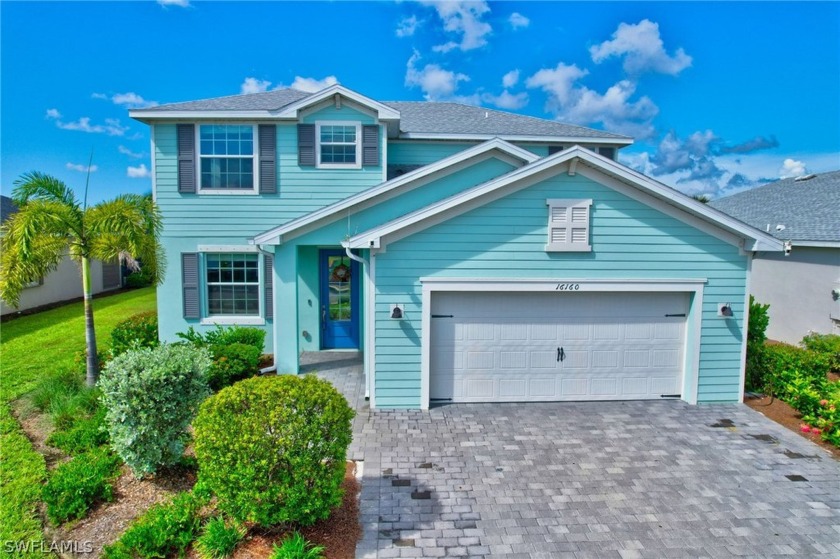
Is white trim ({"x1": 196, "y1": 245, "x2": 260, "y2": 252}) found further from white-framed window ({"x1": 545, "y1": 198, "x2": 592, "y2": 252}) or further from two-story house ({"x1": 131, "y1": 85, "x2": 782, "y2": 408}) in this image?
white-framed window ({"x1": 545, "y1": 198, "x2": 592, "y2": 252})

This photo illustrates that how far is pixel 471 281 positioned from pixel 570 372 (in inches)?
104

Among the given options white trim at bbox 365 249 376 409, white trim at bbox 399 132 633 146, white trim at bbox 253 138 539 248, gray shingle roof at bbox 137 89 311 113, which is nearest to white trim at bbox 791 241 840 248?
white trim at bbox 399 132 633 146

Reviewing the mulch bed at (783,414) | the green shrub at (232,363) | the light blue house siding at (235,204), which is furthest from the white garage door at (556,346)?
the light blue house siding at (235,204)

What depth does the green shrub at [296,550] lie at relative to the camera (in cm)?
411

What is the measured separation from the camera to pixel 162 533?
4367 mm

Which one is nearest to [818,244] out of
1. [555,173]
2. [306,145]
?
[555,173]

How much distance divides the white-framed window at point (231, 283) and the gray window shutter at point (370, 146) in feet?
12.0

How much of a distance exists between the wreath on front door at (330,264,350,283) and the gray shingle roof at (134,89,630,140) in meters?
4.00

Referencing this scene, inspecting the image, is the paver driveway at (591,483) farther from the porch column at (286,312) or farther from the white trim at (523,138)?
the white trim at (523,138)

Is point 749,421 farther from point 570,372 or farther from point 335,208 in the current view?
point 335,208

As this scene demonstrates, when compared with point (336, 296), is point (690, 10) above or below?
above

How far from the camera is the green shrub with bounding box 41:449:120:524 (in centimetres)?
488

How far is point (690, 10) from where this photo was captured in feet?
33.9

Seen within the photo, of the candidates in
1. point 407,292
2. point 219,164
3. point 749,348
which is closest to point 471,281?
point 407,292
